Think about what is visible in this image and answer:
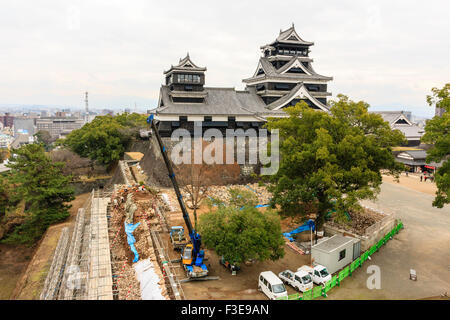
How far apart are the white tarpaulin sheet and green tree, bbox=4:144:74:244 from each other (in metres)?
15.7

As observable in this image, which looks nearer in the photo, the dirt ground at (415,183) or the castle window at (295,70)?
the dirt ground at (415,183)

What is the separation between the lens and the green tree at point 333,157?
17344mm

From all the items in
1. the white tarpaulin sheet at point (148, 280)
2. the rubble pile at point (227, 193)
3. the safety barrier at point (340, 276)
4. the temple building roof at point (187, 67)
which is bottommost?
the safety barrier at point (340, 276)

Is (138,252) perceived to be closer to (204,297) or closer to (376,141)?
(204,297)

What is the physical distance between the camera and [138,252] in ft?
56.3

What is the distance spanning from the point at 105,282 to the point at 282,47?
1425 inches

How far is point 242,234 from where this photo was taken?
14.7m

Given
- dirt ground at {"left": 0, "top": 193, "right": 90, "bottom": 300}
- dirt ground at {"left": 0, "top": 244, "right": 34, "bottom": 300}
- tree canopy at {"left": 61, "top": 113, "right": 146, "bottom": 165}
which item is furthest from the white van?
tree canopy at {"left": 61, "top": 113, "right": 146, "bottom": 165}

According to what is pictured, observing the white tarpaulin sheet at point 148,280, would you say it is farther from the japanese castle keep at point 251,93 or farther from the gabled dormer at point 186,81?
the gabled dormer at point 186,81

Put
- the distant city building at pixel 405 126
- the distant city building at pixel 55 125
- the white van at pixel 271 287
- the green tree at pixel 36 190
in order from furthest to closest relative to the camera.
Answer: the distant city building at pixel 55 125, the distant city building at pixel 405 126, the green tree at pixel 36 190, the white van at pixel 271 287

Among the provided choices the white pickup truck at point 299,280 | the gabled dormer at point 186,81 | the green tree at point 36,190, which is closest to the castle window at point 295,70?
the gabled dormer at point 186,81

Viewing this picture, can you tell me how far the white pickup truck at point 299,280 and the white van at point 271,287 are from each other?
1.11 meters

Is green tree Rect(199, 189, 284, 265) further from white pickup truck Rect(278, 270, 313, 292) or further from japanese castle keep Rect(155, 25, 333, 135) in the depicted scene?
japanese castle keep Rect(155, 25, 333, 135)

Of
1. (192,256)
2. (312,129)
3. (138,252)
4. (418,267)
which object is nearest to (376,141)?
(312,129)
